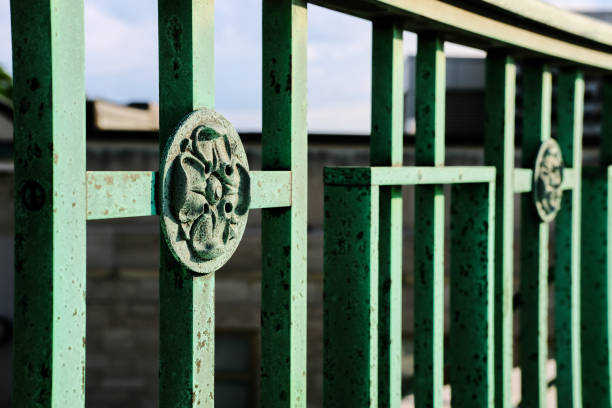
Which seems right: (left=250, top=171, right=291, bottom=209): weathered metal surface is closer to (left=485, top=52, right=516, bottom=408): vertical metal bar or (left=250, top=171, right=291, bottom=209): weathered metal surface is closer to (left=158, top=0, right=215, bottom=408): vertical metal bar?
(left=158, top=0, right=215, bottom=408): vertical metal bar

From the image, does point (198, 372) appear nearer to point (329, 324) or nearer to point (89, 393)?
point (329, 324)

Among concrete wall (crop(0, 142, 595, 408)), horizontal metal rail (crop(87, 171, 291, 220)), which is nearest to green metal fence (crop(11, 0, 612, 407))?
horizontal metal rail (crop(87, 171, 291, 220))

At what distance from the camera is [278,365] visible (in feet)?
4.53

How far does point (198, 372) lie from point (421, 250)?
769 millimetres

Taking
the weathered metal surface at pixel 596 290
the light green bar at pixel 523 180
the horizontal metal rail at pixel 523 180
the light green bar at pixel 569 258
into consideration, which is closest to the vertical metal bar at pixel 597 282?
the weathered metal surface at pixel 596 290

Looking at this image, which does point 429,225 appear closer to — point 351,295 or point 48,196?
point 351,295

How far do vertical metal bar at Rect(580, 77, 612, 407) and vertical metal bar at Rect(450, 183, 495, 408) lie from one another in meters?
0.77

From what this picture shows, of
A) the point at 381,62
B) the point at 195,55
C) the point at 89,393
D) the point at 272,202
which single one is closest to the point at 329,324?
the point at 272,202

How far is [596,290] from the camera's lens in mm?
2523

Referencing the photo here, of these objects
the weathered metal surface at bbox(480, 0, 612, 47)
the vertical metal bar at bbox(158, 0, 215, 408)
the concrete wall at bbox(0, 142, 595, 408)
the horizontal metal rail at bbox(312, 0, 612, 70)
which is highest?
the weathered metal surface at bbox(480, 0, 612, 47)

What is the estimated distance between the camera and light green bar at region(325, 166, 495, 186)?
150cm

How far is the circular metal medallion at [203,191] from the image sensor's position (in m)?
1.08

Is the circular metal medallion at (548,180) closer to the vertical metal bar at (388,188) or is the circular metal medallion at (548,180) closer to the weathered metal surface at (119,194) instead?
the vertical metal bar at (388,188)

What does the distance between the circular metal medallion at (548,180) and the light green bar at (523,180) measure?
3cm
